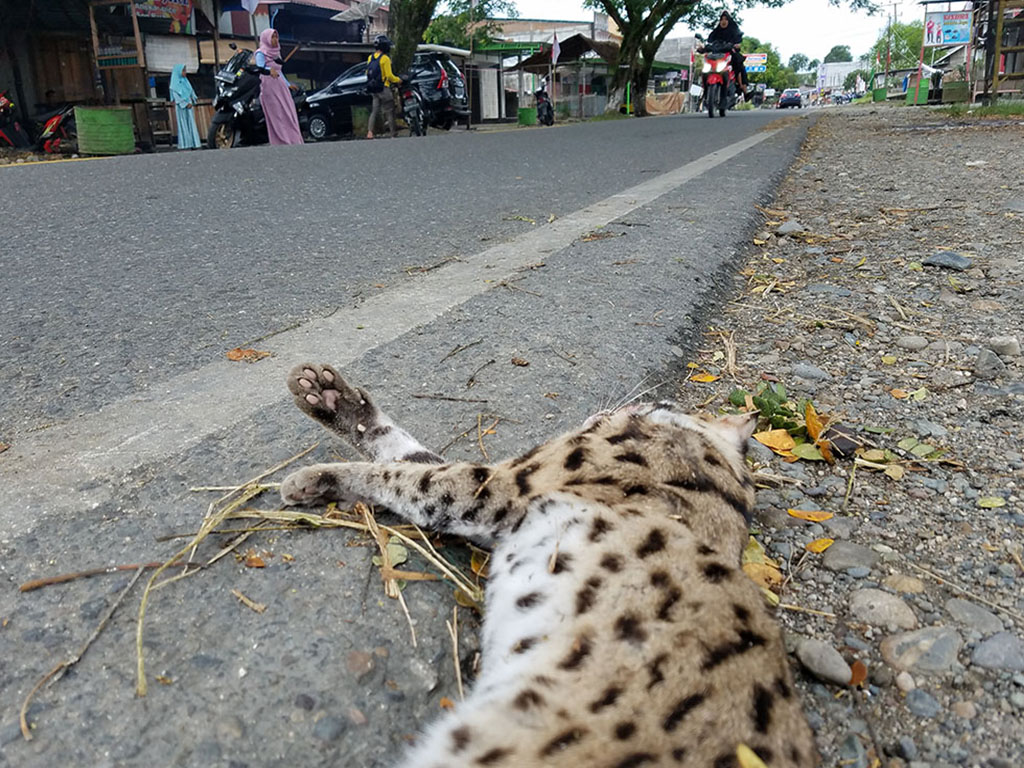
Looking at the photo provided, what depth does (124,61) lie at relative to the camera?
16.3 meters

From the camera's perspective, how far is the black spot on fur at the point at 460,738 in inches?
51.6

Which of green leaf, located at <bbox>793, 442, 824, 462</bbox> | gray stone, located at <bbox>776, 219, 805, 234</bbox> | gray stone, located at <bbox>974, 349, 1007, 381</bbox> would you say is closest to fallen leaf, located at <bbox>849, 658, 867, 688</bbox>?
green leaf, located at <bbox>793, 442, 824, 462</bbox>

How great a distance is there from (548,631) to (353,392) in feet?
3.37

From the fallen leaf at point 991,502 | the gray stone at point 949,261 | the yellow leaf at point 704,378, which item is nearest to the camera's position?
the fallen leaf at point 991,502

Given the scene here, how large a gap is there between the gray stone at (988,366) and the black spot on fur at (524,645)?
2124 millimetres

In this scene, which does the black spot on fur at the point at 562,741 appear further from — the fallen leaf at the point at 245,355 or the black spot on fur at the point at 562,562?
the fallen leaf at the point at 245,355

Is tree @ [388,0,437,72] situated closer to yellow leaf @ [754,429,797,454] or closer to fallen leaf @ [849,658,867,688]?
yellow leaf @ [754,429,797,454]

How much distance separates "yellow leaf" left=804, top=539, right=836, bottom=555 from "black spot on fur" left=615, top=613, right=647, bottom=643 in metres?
0.65

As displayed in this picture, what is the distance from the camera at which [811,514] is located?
82.0 inches

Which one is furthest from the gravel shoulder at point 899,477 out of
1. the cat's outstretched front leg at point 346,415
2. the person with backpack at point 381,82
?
the person with backpack at point 381,82

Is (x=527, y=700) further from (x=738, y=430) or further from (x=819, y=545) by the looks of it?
(x=738, y=430)

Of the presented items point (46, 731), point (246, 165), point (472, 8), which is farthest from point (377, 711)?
point (472, 8)

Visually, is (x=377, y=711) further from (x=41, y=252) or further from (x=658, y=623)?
(x=41, y=252)

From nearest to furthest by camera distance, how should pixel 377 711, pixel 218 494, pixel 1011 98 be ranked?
pixel 377 711 < pixel 218 494 < pixel 1011 98
